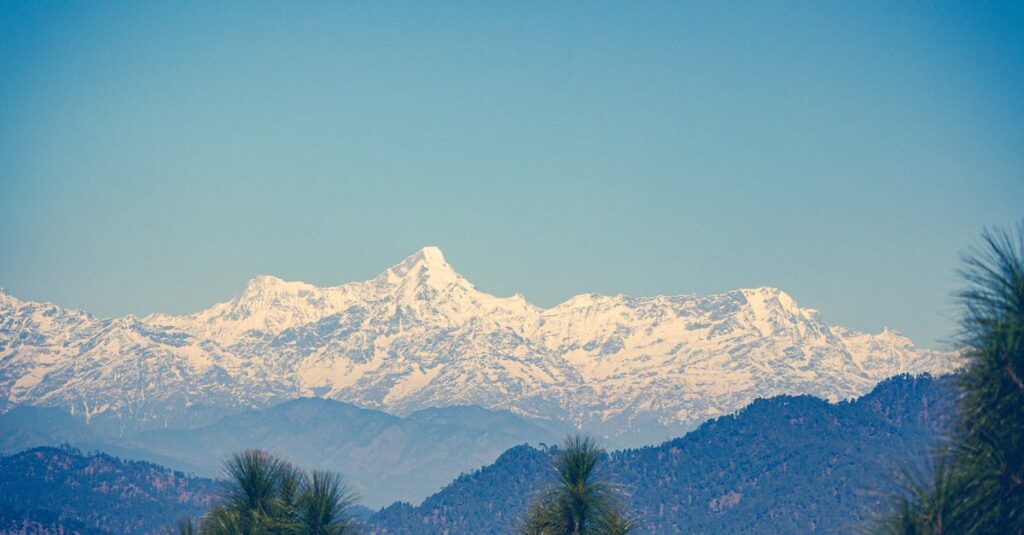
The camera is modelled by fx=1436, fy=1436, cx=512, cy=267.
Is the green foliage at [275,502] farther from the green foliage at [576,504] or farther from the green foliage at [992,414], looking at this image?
the green foliage at [992,414]

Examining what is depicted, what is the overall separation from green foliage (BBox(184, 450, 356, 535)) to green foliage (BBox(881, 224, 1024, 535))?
24.5 m

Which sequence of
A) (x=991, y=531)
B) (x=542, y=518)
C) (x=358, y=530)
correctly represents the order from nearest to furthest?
(x=991, y=531)
(x=542, y=518)
(x=358, y=530)

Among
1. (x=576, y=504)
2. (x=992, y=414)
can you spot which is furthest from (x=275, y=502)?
(x=992, y=414)

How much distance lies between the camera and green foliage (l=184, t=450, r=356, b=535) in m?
50.3

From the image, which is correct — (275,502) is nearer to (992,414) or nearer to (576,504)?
(576,504)

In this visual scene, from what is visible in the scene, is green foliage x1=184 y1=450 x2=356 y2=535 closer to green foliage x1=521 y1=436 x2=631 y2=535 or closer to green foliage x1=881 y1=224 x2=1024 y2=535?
green foliage x1=521 y1=436 x2=631 y2=535

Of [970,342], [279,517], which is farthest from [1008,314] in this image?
[279,517]

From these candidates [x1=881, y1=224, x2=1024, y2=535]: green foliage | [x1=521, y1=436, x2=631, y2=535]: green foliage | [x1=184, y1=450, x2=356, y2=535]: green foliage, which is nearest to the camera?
[x1=881, y1=224, x2=1024, y2=535]: green foliage

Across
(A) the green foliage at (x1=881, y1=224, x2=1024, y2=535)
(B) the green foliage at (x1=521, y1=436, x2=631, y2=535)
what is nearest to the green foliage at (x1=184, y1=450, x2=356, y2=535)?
(B) the green foliage at (x1=521, y1=436, x2=631, y2=535)

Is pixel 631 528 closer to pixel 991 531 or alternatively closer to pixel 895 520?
pixel 895 520

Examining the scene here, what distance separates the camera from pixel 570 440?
2060 inches

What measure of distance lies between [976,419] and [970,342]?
5.61 feet

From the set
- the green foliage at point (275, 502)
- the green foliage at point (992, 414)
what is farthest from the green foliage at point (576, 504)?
the green foliage at point (992, 414)

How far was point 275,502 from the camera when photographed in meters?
51.9
